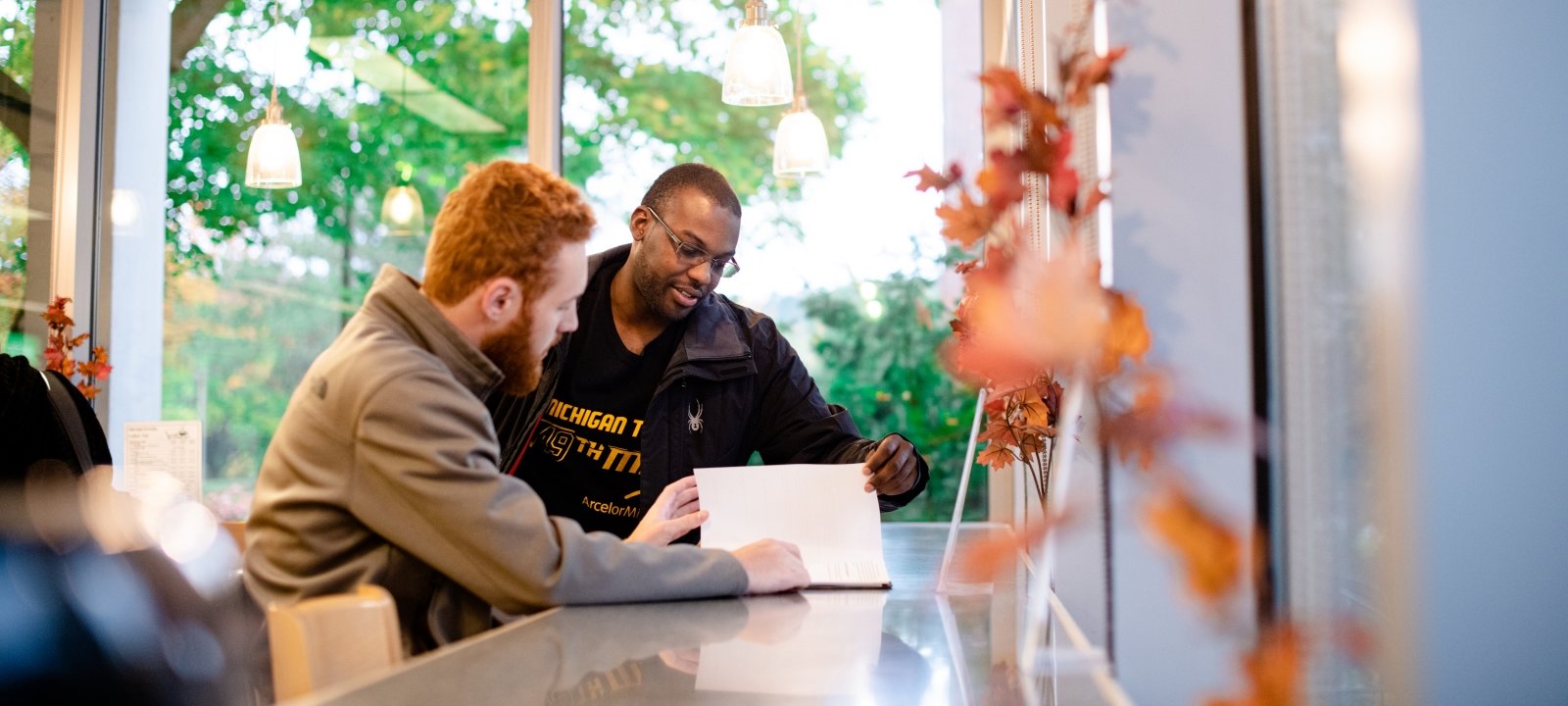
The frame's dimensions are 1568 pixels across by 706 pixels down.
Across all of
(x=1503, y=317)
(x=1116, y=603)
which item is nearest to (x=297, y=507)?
(x=1116, y=603)

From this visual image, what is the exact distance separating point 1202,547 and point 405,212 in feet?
13.3

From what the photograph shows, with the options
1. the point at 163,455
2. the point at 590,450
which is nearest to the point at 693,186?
the point at 590,450

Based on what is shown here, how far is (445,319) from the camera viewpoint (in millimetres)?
1494

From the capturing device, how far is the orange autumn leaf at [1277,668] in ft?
1.19

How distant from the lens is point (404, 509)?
1.32 m

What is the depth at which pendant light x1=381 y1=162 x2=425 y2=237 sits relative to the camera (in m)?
4.10

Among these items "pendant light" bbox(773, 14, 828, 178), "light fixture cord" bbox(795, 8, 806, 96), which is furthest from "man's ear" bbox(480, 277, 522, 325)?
"light fixture cord" bbox(795, 8, 806, 96)

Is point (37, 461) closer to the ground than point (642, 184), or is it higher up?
closer to the ground

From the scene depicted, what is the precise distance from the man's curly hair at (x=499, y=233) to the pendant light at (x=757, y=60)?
4.48 feet

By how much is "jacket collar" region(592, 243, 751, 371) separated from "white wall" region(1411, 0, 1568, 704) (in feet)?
6.13

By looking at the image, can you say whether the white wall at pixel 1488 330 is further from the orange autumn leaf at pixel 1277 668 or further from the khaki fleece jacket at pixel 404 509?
the khaki fleece jacket at pixel 404 509

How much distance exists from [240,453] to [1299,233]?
13.2 ft

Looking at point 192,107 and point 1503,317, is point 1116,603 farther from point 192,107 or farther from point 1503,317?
point 192,107

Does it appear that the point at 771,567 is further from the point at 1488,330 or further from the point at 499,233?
the point at 1488,330
